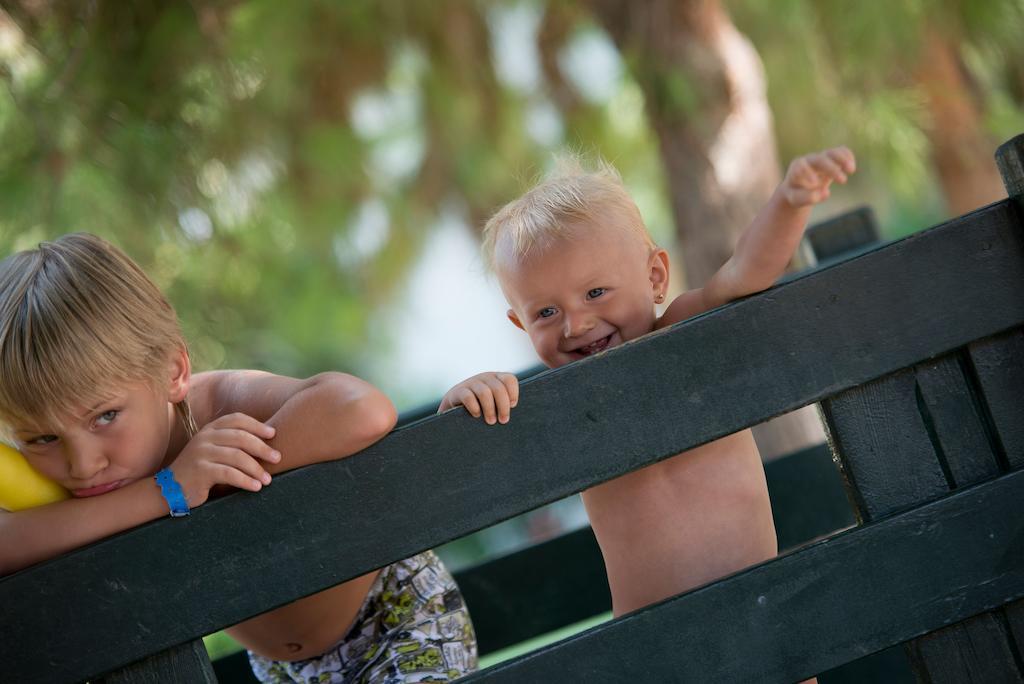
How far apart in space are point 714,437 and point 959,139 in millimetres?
4414

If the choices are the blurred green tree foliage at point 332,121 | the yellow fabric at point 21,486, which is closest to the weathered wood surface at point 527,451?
the yellow fabric at point 21,486

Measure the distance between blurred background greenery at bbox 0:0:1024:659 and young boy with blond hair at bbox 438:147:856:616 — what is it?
0.45 m

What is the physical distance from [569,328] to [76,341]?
0.76m

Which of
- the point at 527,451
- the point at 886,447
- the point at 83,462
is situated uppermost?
the point at 83,462

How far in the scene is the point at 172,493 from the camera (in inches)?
53.4

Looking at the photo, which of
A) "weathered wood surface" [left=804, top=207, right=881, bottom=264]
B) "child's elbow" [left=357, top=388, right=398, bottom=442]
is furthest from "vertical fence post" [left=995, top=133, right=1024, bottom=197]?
"weathered wood surface" [left=804, top=207, right=881, bottom=264]

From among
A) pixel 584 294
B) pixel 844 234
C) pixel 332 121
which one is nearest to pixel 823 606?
pixel 584 294

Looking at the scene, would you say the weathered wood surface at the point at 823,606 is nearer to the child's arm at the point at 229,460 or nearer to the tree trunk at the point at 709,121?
the child's arm at the point at 229,460

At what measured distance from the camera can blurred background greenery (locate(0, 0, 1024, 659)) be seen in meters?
3.26

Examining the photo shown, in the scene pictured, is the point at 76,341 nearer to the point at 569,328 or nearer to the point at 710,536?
the point at 569,328

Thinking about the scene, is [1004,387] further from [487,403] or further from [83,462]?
[83,462]

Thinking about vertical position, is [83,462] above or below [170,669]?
above

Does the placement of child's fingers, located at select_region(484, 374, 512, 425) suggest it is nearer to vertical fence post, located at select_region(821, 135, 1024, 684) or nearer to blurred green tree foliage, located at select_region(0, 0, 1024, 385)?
vertical fence post, located at select_region(821, 135, 1024, 684)

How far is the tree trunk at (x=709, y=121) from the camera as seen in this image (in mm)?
3527
